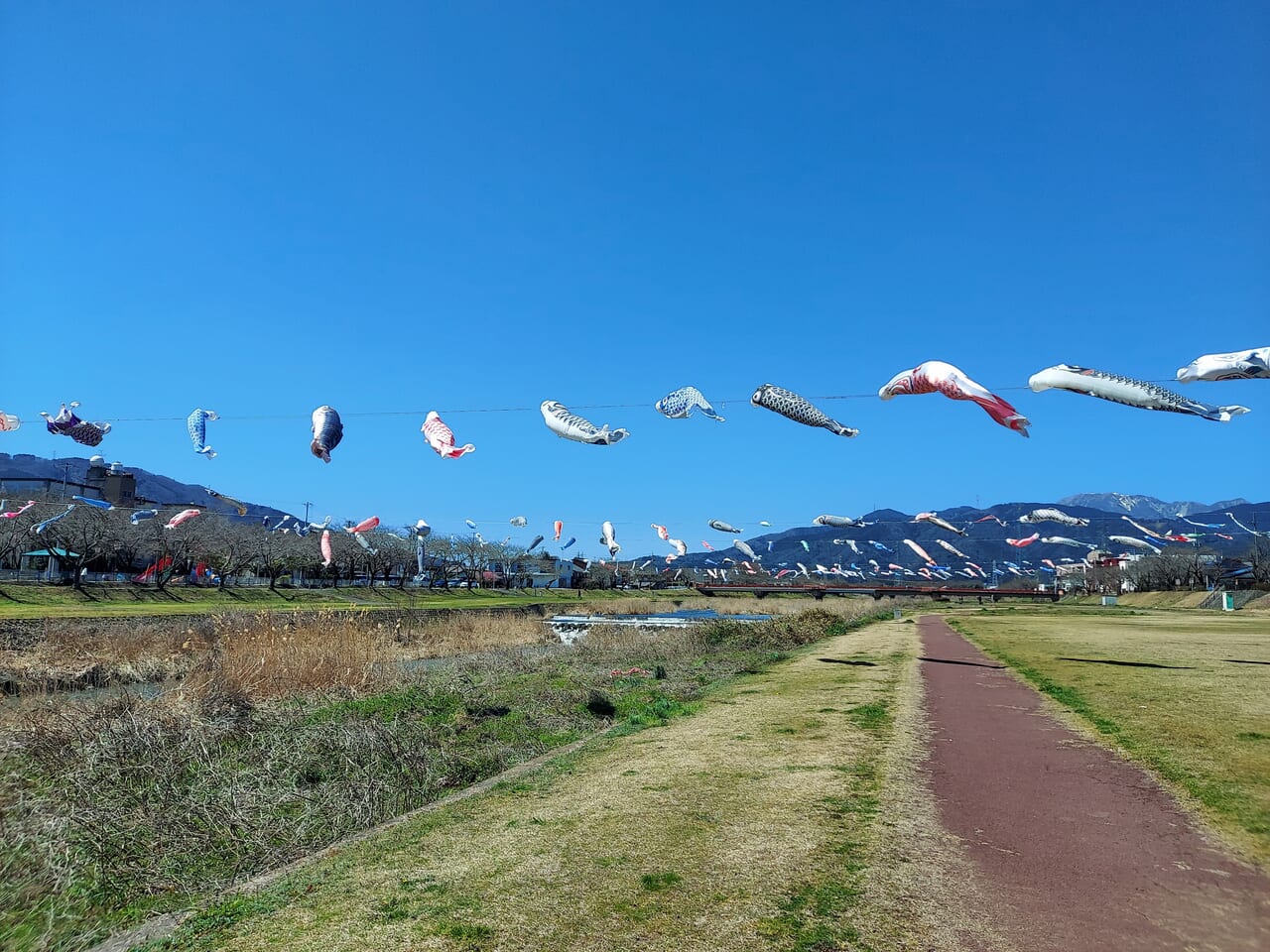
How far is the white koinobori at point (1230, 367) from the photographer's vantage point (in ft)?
35.1

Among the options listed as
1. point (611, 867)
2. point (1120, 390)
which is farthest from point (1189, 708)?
point (611, 867)

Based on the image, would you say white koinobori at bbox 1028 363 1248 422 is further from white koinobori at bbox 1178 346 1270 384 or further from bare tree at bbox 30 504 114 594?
bare tree at bbox 30 504 114 594

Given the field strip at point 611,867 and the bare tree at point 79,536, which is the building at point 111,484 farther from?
the field strip at point 611,867

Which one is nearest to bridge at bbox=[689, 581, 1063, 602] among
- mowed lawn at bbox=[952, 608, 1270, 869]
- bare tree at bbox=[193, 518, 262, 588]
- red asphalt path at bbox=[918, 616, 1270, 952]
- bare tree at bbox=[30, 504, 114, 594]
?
bare tree at bbox=[193, 518, 262, 588]

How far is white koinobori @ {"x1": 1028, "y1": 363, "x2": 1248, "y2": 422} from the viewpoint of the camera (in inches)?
428

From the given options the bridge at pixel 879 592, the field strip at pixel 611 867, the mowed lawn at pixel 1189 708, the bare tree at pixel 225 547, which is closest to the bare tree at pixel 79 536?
the bare tree at pixel 225 547

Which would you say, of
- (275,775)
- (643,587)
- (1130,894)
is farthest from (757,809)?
(643,587)

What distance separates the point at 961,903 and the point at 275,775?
8457 millimetres

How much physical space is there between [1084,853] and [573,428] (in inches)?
425

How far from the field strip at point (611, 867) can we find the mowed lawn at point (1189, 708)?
2.93m

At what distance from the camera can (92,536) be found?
4875 centimetres

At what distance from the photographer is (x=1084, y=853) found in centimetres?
604

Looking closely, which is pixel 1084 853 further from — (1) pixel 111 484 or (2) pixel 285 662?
(1) pixel 111 484

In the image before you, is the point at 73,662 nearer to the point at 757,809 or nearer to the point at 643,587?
the point at 757,809
